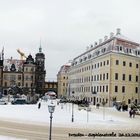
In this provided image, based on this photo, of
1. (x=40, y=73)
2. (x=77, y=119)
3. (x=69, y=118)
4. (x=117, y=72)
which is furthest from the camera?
(x=40, y=73)

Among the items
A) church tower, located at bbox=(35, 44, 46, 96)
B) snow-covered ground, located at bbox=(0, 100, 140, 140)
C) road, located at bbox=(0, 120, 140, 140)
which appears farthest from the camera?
church tower, located at bbox=(35, 44, 46, 96)

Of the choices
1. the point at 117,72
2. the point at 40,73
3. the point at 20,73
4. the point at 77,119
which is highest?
the point at 40,73

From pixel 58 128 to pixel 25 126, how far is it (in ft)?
11.4

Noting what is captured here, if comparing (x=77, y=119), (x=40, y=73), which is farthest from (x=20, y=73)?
(x=77, y=119)

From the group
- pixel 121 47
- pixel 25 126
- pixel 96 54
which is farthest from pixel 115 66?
pixel 25 126

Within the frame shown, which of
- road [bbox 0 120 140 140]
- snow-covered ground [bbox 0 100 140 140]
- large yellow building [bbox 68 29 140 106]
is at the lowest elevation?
road [bbox 0 120 140 140]

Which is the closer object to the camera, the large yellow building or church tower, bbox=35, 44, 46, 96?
the large yellow building

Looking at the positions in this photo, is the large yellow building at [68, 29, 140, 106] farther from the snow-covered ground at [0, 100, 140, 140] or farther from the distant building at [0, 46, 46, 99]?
the distant building at [0, 46, 46, 99]

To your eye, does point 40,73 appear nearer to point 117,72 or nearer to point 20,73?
point 20,73

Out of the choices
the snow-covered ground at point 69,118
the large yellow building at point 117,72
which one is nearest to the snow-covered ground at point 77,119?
the snow-covered ground at point 69,118

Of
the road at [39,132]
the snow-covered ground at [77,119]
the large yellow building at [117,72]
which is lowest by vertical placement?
the road at [39,132]

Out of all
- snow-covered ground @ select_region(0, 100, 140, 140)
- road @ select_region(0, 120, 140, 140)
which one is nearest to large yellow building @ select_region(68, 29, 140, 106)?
snow-covered ground @ select_region(0, 100, 140, 140)

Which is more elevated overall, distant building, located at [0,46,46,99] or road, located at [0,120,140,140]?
distant building, located at [0,46,46,99]

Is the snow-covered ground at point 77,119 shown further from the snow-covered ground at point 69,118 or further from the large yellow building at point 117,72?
the large yellow building at point 117,72
